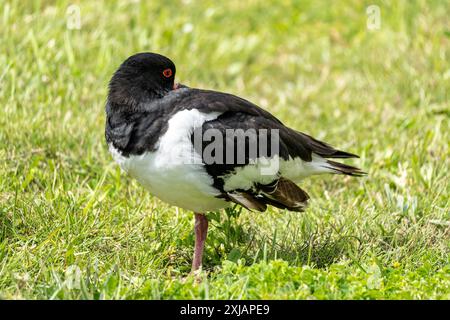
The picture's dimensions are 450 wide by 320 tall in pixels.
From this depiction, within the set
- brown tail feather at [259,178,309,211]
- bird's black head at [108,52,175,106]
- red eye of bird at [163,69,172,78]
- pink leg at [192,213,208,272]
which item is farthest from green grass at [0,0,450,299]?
red eye of bird at [163,69,172,78]

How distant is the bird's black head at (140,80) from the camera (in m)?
5.40

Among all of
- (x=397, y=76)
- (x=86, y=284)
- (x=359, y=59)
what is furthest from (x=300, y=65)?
(x=86, y=284)

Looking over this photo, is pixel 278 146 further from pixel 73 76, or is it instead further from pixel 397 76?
pixel 397 76

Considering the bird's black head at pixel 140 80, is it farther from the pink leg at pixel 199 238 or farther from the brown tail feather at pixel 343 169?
the brown tail feather at pixel 343 169

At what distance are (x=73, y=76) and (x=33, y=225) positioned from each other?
10.0ft

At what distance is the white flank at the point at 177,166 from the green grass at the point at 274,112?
0.50 metres

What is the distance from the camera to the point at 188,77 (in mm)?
9734

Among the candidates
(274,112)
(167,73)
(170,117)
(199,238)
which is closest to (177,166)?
(170,117)

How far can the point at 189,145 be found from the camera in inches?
199

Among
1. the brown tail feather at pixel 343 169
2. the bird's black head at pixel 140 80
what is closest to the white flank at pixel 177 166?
the bird's black head at pixel 140 80

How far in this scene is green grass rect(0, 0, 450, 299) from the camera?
497 centimetres

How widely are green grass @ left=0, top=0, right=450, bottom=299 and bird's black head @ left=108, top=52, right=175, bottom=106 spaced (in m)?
0.93

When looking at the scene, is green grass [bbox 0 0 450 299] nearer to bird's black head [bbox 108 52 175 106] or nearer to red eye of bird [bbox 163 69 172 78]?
bird's black head [bbox 108 52 175 106]

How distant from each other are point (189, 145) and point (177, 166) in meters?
0.15
